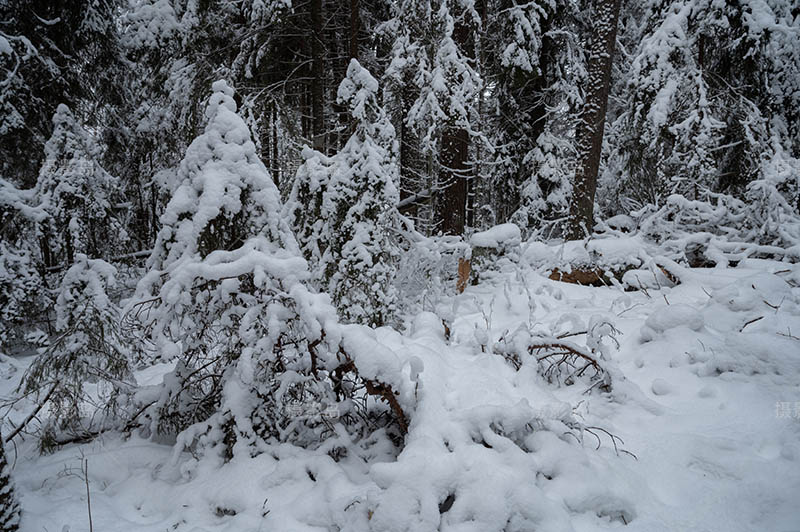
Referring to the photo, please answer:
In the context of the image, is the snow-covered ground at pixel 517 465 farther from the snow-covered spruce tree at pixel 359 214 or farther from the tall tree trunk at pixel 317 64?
the tall tree trunk at pixel 317 64

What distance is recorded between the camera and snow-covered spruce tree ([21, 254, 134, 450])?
303 centimetres

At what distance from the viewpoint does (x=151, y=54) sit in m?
9.29

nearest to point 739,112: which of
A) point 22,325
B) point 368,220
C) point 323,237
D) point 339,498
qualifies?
point 368,220

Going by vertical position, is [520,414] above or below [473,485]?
above

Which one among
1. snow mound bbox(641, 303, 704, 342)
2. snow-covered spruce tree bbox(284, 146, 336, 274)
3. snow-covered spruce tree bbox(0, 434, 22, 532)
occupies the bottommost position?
snow-covered spruce tree bbox(0, 434, 22, 532)

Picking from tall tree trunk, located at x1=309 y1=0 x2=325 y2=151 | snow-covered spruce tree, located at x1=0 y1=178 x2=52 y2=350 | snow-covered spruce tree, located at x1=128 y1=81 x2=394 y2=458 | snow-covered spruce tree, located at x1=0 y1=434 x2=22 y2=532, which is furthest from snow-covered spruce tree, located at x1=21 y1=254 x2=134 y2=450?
tall tree trunk, located at x1=309 y1=0 x2=325 y2=151

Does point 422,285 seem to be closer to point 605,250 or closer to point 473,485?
point 605,250

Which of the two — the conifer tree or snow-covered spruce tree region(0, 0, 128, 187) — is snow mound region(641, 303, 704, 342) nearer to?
the conifer tree

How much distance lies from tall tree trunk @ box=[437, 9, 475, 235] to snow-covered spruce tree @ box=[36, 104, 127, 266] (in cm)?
636

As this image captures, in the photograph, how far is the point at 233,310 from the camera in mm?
2889

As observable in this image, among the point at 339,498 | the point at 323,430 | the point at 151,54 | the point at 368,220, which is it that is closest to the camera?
the point at 339,498

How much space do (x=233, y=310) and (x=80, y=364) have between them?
1.45 m

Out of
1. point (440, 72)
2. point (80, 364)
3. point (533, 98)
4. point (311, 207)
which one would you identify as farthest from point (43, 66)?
point (533, 98)

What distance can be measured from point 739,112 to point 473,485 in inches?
393
